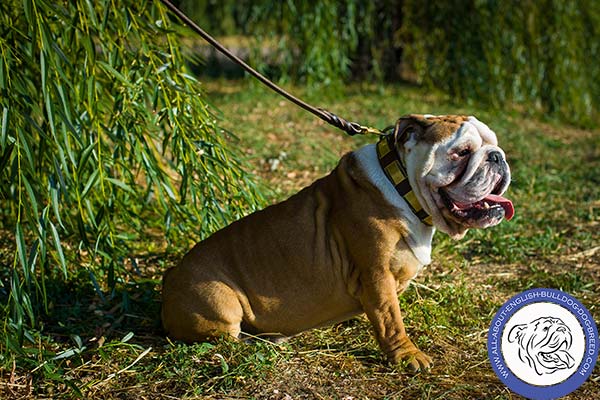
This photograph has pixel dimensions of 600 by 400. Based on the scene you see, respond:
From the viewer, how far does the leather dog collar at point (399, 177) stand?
9.43 ft

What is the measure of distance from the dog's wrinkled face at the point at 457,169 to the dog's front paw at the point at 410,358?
0.48m

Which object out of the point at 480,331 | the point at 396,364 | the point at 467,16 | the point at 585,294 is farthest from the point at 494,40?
the point at 396,364

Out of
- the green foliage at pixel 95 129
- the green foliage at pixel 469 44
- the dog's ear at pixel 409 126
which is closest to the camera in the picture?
the dog's ear at pixel 409 126

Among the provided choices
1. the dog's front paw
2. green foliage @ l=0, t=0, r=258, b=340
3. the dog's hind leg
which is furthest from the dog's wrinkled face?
green foliage @ l=0, t=0, r=258, b=340

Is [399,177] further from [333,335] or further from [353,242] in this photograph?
[333,335]

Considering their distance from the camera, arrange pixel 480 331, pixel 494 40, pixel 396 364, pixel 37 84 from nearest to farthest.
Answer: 1. pixel 396 364
2. pixel 480 331
3. pixel 37 84
4. pixel 494 40

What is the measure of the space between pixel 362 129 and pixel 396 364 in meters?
0.90

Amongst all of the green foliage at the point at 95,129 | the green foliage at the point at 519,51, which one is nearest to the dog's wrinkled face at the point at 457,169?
the green foliage at the point at 95,129

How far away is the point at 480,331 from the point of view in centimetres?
336

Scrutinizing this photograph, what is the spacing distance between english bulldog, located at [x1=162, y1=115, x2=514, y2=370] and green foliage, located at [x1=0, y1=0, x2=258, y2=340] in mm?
608

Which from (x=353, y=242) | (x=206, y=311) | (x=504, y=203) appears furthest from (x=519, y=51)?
(x=206, y=311)

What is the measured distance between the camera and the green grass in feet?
9.39

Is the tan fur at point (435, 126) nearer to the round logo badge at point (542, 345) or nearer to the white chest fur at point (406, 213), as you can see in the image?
the white chest fur at point (406, 213)

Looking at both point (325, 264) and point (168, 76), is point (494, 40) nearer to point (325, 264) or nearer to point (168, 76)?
point (168, 76)
